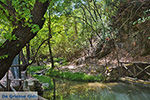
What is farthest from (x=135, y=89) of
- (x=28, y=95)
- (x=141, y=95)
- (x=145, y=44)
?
(x=28, y=95)

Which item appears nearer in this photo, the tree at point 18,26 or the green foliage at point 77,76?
the tree at point 18,26

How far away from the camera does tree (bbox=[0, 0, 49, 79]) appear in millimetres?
3379

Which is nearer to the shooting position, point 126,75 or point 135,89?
point 135,89

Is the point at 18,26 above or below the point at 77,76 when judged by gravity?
above

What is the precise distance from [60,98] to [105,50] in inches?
478

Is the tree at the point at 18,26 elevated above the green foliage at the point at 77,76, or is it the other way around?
the tree at the point at 18,26

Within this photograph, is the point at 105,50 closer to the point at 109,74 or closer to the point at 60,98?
the point at 109,74

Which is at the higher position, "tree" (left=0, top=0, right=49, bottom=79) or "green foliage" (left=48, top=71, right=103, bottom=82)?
"tree" (left=0, top=0, right=49, bottom=79)

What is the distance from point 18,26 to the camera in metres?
3.54

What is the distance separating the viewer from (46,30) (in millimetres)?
19875

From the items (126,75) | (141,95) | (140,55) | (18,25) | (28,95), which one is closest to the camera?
(18,25)

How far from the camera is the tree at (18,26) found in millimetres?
3379

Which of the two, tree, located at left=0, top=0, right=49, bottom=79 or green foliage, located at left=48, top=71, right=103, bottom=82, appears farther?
green foliage, located at left=48, top=71, right=103, bottom=82

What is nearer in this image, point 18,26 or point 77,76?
point 18,26
